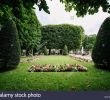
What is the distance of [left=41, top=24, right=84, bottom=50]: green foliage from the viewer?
7519 cm

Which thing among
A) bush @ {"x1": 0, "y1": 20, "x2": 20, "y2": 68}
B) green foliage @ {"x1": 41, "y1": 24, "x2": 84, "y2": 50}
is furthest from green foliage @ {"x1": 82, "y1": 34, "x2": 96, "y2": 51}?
bush @ {"x1": 0, "y1": 20, "x2": 20, "y2": 68}

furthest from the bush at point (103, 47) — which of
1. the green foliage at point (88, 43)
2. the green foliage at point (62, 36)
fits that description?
the green foliage at point (88, 43)

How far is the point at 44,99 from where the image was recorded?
24.7 ft

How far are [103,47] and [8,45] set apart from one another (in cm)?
618

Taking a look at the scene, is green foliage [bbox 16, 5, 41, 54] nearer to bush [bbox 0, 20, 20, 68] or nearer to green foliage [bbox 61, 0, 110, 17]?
bush [bbox 0, 20, 20, 68]

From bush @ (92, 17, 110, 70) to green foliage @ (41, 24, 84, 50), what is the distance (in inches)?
2165

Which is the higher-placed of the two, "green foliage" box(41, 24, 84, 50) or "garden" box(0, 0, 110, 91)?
"green foliage" box(41, 24, 84, 50)

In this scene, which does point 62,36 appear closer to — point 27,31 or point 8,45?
point 27,31

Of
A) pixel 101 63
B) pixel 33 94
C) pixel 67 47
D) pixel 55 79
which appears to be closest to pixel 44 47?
pixel 67 47

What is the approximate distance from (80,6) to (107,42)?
11705mm

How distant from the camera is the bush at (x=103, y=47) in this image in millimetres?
18656

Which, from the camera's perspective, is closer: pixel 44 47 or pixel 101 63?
pixel 101 63

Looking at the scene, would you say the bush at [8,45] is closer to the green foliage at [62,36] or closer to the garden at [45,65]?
the garden at [45,65]

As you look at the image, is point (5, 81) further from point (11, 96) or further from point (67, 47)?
point (67, 47)
